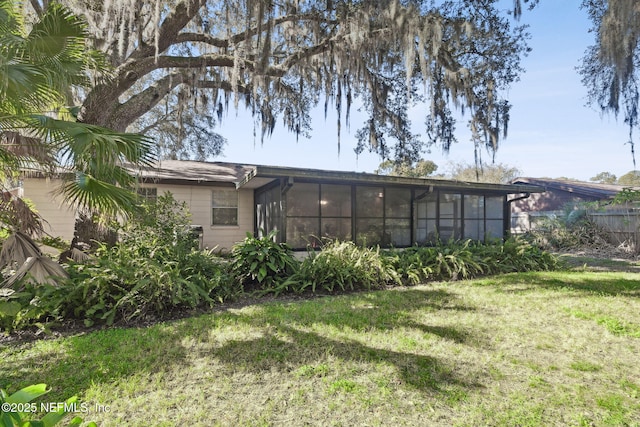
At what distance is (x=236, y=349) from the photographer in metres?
3.20

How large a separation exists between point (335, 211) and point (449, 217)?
4.08 m

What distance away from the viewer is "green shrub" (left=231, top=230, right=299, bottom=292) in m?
5.95

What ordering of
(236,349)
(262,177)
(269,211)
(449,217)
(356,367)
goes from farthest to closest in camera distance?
(449,217), (269,211), (262,177), (236,349), (356,367)

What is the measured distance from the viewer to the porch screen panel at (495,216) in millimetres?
11156

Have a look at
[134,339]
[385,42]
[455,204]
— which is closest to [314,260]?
[134,339]

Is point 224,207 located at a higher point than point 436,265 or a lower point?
higher

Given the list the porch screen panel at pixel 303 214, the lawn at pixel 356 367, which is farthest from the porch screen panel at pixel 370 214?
the lawn at pixel 356 367

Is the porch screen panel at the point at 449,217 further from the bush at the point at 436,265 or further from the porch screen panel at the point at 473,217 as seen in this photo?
the bush at the point at 436,265

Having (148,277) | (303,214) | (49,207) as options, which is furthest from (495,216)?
(49,207)

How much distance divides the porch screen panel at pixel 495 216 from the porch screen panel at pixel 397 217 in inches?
125

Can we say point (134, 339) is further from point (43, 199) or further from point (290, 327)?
point (43, 199)

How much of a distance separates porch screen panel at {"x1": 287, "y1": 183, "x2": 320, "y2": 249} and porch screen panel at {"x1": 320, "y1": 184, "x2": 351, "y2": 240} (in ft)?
0.60

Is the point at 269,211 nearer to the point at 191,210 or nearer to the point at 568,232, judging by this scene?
the point at 191,210

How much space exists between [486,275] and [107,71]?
28.5ft
